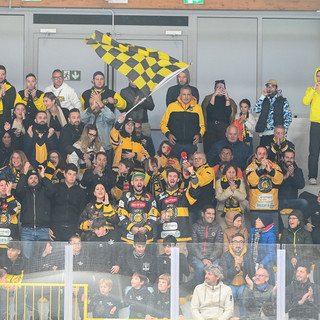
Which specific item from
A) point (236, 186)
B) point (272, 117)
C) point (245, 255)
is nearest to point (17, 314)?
point (245, 255)

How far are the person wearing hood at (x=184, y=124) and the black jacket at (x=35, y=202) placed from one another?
8.93ft

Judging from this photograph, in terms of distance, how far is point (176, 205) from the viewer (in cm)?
1548

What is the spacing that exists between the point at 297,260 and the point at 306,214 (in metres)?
3.21

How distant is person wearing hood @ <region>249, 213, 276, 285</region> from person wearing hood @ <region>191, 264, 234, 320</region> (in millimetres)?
531

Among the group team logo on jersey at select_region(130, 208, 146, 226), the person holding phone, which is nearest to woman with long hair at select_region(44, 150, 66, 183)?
team logo on jersey at select_region(130, 208, 146, 226)

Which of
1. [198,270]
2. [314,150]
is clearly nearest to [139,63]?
[314,150]

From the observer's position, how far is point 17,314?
1285 centimetres

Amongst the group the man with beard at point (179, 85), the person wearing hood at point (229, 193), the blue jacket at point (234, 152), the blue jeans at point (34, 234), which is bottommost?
the blue jeans at point (34, 234)

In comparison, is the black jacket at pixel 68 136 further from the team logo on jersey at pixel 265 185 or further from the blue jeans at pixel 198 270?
the blue jeans at pixel 198 270

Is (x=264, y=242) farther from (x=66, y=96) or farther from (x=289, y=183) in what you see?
(x=66, y=96)

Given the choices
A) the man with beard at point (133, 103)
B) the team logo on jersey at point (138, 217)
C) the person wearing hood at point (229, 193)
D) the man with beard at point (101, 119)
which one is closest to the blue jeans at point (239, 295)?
the team logo on jersey at point (138, 217)

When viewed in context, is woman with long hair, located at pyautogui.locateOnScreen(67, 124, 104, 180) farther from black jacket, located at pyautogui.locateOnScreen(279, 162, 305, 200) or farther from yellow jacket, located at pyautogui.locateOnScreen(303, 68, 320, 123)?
yellow jacket, located at pyautogui.locateOnScreen(303, 68, 320, 123)

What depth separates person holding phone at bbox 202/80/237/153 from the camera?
17.9 m

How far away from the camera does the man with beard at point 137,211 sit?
14.9 m
